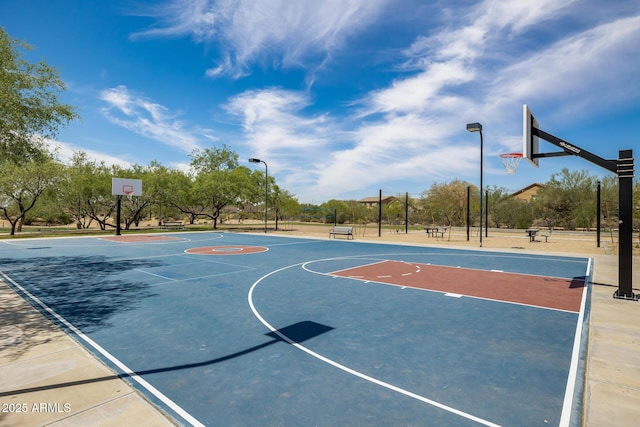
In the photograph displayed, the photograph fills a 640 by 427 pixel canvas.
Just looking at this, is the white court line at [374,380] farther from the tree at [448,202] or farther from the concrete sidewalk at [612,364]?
the tree at [448,202]

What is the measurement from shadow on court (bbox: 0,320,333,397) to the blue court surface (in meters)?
0.04

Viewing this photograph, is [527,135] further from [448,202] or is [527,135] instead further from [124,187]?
[448,202]

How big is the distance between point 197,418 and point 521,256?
19.7 m

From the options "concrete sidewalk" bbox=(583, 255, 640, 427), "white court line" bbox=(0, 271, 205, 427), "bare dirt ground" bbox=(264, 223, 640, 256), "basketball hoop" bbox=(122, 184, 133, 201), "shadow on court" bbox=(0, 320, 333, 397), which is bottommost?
"white court line" bbox=(0, 271, 205, 427)

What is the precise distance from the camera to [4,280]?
38.4 ft

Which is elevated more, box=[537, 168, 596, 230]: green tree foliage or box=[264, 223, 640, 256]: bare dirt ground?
box=[537, 168, 596, 230]: green tree foliage

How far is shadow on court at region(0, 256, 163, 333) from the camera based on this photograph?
26.3 feet

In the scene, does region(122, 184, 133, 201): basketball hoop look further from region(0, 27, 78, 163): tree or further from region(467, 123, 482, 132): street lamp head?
region(467, 123, 482, 132): street lamp head

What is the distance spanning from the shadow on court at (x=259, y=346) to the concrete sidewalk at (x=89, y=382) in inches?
1.0

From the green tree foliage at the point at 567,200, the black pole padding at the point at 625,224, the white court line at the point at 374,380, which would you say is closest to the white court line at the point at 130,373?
the white court line at the point at 374,380

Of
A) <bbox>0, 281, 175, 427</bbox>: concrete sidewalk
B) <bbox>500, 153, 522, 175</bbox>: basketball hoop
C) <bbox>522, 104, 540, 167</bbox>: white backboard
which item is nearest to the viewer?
<bbox>0, 281, 175, 427</bbox>: concrete sidewalk

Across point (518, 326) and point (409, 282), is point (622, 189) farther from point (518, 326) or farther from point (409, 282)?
point (409, 282)

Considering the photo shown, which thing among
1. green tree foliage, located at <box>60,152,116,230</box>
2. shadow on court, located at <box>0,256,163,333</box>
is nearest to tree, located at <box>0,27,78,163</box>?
shadow on court, located at <box>0,256,163,333</box>

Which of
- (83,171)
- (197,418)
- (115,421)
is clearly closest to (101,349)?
(115,421)
